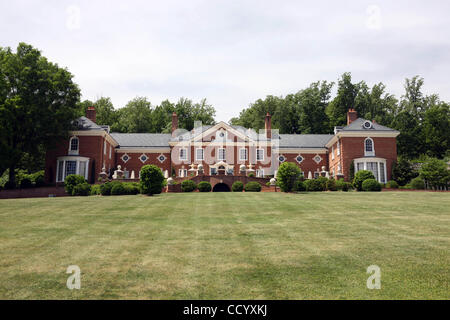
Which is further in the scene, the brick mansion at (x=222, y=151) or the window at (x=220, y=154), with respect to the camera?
the window at (x=220, y=154)

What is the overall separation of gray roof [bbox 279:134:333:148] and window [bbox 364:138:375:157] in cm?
847

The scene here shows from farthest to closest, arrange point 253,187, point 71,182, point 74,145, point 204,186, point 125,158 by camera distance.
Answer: point 125,158 < point 74,145 < point 253,187 < point 204,186 < point 71,182

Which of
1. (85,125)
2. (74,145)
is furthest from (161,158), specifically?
(74,145)

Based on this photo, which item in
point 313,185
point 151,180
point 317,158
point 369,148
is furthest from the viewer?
point 317,158

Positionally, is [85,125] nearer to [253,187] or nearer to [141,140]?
[141,140]

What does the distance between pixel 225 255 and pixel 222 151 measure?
39.1m

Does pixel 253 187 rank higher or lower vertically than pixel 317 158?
lower

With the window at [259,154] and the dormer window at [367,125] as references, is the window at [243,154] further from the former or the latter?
the dormer window at [367,125]

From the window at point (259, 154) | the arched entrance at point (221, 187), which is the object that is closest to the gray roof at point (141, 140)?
the window at point (259, 154)

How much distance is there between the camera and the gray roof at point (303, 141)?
5003 centimetres

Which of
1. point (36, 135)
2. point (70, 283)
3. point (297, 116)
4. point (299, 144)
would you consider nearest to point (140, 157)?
point (36, 135)

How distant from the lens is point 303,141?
169ft

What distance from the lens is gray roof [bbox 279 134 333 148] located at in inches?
1970

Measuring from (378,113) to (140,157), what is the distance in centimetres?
4577
